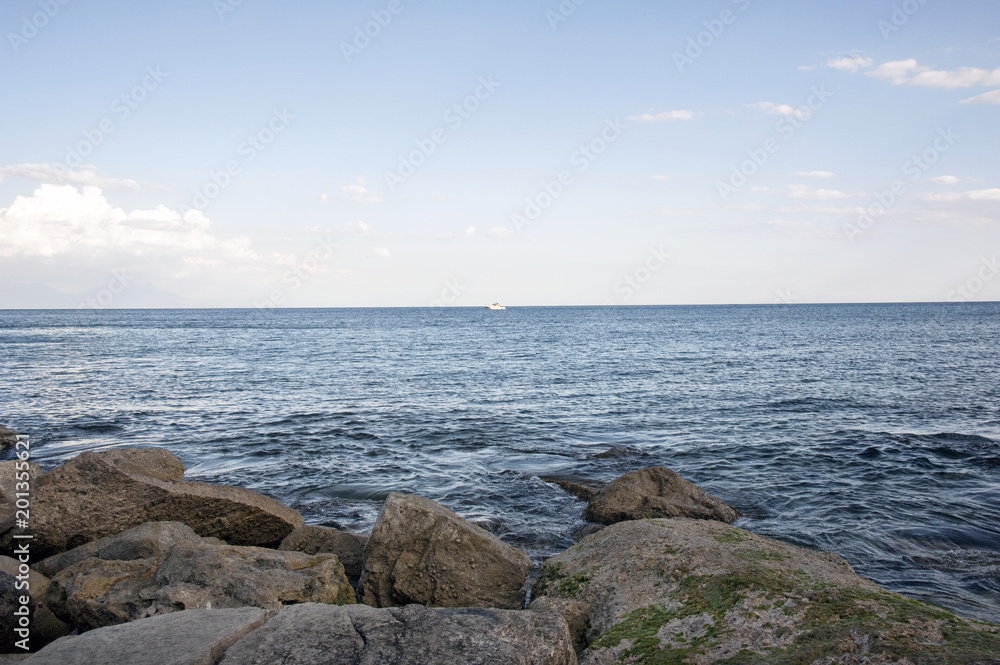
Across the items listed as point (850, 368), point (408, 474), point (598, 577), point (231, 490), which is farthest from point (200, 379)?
point (850, 368)

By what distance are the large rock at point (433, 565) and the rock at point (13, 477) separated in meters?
5.48

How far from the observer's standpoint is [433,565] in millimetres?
7773

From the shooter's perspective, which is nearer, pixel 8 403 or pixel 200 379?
pixel 8 403

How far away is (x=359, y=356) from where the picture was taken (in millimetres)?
52406

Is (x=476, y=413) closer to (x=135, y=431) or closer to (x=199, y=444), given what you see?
(x=199, y=444)

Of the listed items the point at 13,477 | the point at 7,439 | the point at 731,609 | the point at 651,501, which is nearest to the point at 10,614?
the point at 13,477

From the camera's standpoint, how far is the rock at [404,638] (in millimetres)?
4344

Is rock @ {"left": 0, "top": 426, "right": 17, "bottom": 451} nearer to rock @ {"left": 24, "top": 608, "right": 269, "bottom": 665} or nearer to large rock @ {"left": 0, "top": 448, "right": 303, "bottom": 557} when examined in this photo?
large rock @ {"left": 0, "top": 448, "right": 303, "bottom": 557}

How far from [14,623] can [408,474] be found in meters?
9.79

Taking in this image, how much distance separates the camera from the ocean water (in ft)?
39.7

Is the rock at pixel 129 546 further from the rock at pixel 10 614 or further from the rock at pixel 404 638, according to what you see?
the rock at pixel 404 638

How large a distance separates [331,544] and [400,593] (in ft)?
7.40

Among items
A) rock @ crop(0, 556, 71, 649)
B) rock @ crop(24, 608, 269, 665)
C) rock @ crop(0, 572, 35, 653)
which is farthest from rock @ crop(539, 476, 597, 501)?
rock @ crop(0, 572, 35, 653)

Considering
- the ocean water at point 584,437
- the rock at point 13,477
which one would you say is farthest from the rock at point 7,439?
the rock at point 13,477
